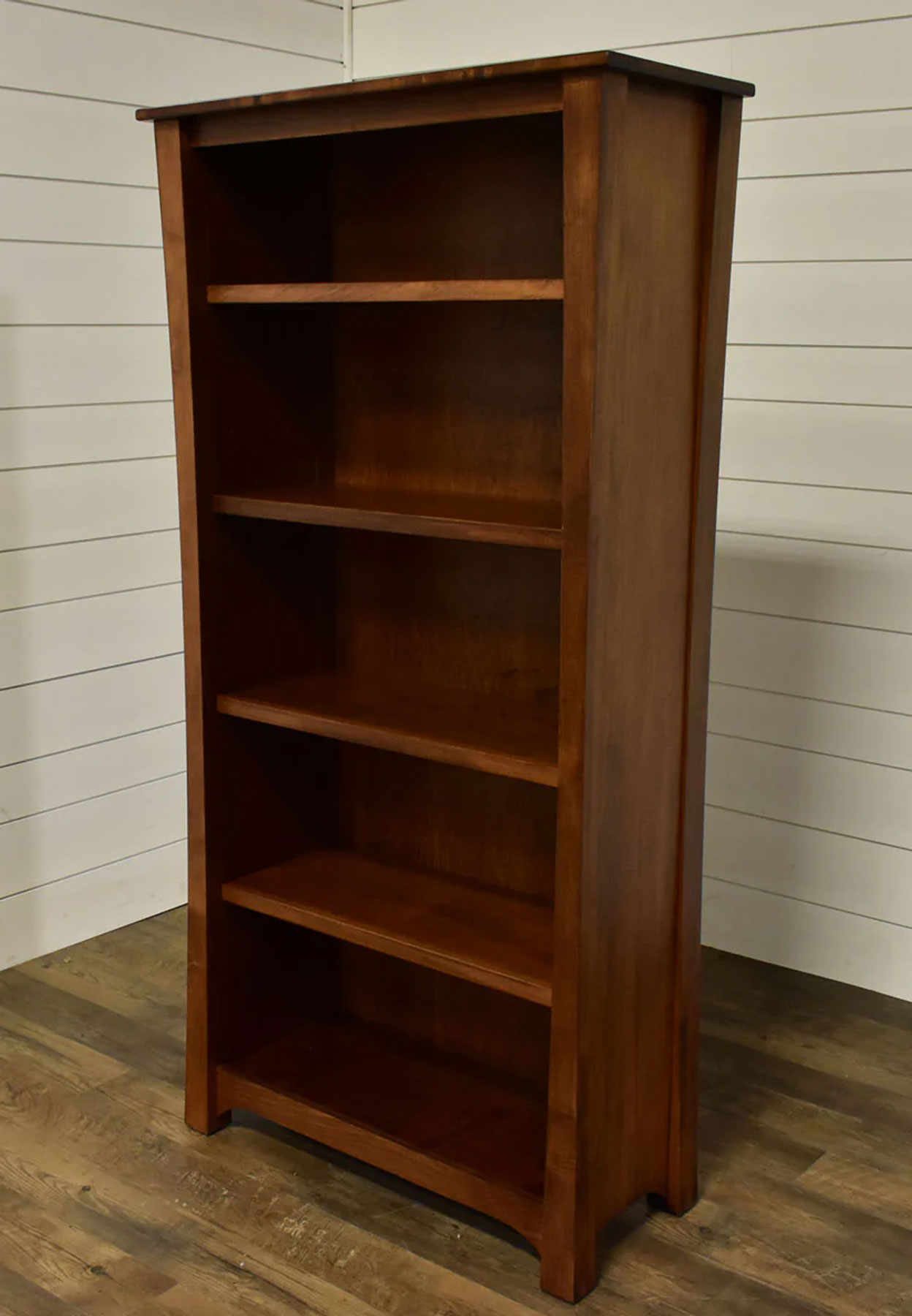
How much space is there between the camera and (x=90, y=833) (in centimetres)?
349

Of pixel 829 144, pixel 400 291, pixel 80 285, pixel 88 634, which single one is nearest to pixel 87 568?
pixel 88 634

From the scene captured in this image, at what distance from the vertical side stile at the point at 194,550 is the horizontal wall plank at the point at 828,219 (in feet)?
4.53

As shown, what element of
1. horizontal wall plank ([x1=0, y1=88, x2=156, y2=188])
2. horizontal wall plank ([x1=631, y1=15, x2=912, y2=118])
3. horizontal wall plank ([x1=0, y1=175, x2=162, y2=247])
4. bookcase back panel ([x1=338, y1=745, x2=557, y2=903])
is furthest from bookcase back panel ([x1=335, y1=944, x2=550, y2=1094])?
horizontal wall plank ([x1=631, y1=15, x2=912, y2=118])

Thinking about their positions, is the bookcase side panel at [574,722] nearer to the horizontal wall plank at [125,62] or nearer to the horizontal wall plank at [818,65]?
the horizontal wall plank at [818,65]

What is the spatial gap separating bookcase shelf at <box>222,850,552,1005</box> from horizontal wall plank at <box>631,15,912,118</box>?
1803 mm

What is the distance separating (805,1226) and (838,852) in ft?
3.59

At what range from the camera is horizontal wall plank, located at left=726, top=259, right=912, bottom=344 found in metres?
3.04

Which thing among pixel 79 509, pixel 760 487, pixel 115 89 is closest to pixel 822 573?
pixel 760 487

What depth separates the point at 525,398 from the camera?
7.84ft

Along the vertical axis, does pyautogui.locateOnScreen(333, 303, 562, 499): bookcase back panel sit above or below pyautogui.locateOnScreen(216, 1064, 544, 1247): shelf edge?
above

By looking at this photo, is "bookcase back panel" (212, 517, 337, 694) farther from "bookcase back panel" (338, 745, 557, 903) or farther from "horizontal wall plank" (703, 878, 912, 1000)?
"horizontal wall plank" (703, 878, 912, 1000)

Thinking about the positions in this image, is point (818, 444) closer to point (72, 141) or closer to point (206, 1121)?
point (72, 141)

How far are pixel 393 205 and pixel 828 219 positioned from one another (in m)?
1.11

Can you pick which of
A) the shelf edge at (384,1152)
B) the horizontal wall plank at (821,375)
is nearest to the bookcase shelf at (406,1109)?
the shelf edge at (384,1152)
